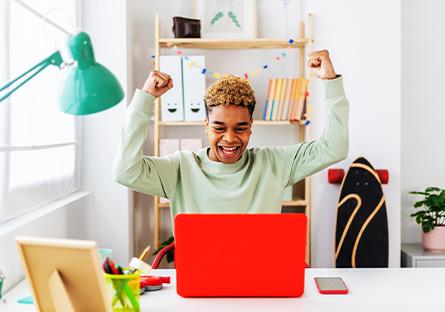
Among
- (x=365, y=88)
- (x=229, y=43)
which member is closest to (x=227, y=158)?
(x=229, y=43)

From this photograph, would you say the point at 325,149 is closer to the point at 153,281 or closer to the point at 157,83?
the point at 157,83

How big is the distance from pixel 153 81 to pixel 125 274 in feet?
2.45

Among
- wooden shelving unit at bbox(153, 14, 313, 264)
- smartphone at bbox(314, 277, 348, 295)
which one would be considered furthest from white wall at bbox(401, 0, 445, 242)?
smartphone at bbox(314, 277, 348, 295)

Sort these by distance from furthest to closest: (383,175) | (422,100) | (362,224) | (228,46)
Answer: (422,100)
(228,46)
(383,175)
(362,224)

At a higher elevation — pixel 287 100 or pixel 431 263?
pixel 287 100

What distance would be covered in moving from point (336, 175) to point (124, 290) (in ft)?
7.28

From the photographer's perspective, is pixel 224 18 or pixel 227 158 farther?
pixel 224 18

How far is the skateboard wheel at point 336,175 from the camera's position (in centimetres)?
346

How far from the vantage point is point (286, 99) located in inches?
139

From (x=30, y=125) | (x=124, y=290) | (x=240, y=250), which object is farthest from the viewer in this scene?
(x=30, y=125)

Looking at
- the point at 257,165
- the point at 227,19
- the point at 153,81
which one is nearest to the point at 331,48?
the point at 227,19

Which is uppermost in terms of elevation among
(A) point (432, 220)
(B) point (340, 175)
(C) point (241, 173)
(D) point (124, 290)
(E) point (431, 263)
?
(C) point (241, 173)

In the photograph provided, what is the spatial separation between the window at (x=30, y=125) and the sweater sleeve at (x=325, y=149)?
33.7 inches

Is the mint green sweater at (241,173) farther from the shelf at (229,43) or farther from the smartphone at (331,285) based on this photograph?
the shelf at (229,43)
